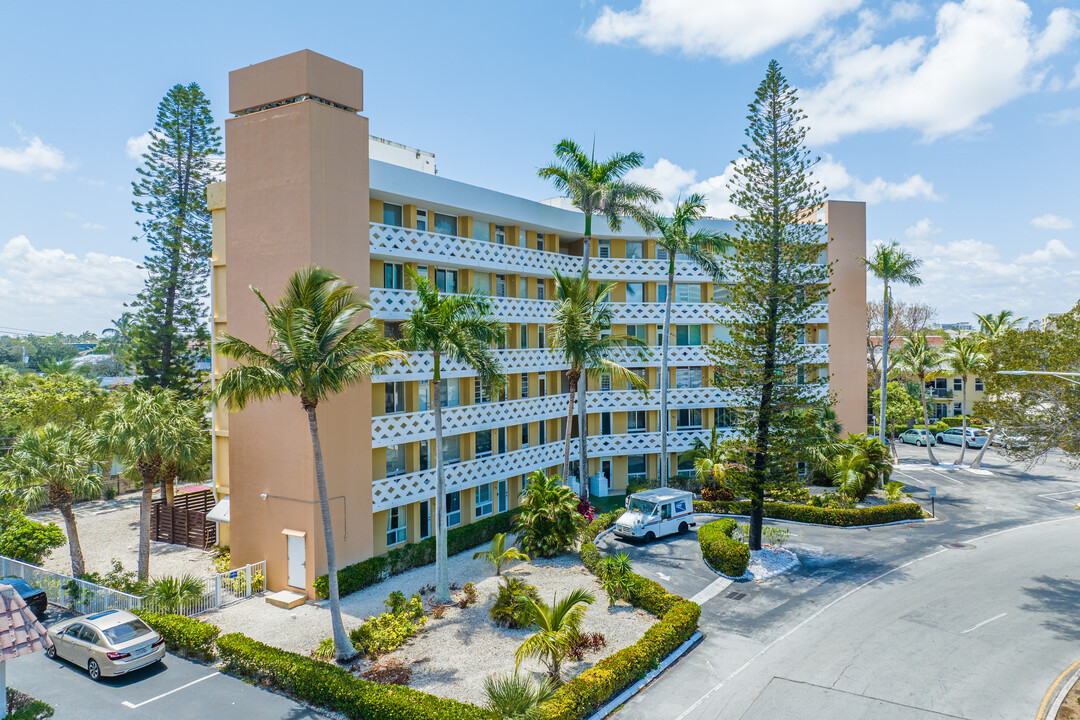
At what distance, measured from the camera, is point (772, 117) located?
27.5m

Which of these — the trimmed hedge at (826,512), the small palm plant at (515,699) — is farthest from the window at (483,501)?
the small palm plant at (515,699)

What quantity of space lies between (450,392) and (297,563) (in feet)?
32.2

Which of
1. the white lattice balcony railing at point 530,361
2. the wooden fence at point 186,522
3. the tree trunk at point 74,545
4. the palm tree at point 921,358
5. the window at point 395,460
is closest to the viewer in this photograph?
the tree trunk at point 74,545

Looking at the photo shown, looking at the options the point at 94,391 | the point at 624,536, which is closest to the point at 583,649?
the point at 624,536

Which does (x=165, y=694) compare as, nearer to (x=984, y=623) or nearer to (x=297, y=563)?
(x=297, y=563)

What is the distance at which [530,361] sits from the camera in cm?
3241

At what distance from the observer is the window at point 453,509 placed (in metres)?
29.2

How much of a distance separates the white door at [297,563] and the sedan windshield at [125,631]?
5307mm

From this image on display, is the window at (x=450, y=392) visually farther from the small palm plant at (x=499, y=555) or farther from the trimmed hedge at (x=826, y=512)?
the trimmed hedge at (x=826, y=512)

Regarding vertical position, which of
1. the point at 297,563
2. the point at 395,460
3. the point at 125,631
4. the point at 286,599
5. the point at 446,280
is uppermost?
the point at 446,280

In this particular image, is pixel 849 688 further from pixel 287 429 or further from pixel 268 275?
pixel 268 275

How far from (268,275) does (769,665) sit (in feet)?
68.3

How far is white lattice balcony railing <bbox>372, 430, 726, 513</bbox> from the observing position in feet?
82.9

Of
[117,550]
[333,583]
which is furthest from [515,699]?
[117,550]
